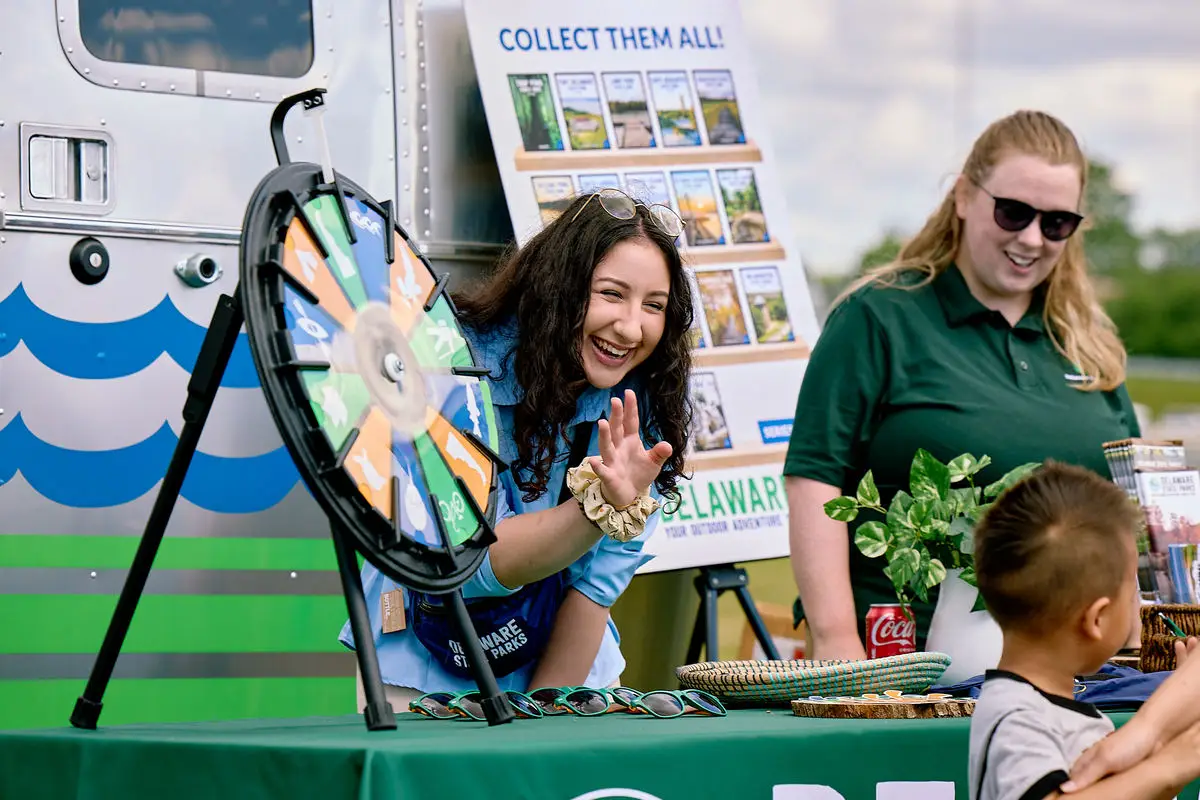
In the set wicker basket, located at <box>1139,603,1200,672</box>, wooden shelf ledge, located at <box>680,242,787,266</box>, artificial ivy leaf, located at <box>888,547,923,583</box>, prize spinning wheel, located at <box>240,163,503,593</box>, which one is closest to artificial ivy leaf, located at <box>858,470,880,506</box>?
artificial ivy leaf, located at <box>888,547,923,583</box>

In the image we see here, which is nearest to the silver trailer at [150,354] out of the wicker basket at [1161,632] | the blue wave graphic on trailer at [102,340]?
the blue wave graphic on trailer at [102,340]

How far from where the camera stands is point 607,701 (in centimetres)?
223

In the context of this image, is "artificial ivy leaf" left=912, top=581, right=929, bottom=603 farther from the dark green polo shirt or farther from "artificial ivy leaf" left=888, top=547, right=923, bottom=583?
the dark green polo shirt

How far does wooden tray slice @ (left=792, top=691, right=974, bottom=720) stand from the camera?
83.8 inches

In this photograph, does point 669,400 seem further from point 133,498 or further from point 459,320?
point 133,498

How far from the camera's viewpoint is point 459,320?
255cm

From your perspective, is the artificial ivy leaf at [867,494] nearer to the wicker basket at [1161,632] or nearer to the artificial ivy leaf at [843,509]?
the artificial ivy leaf at [843,509]

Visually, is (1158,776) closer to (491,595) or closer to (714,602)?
(491,595)

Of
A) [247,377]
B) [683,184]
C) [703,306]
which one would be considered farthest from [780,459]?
[247,377]

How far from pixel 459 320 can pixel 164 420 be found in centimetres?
98

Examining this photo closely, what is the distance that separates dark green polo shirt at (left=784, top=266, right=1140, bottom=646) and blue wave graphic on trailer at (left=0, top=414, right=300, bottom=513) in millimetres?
1145

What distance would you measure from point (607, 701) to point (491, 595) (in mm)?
→ 314

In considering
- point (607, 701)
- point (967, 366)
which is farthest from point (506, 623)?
point (967, 366)

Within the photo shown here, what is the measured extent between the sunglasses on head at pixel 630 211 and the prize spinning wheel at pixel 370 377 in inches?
15.2
